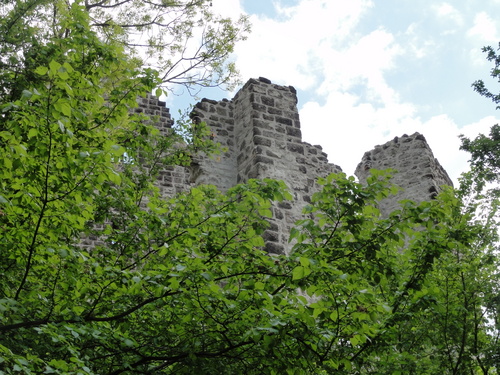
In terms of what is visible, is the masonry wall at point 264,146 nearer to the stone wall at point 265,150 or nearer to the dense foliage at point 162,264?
the stone wall at point 265,150

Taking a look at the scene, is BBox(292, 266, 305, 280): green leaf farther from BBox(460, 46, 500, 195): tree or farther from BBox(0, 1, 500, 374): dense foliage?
BBox(460, 46, 500, 195): tree

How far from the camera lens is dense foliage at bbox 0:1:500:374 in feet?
12.7

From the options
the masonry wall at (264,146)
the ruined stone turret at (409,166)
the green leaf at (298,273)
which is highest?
the ruined stone turret at (409,166)

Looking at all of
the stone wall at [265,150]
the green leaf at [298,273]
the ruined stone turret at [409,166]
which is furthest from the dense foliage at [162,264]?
the ruined stone turret at [409,166]

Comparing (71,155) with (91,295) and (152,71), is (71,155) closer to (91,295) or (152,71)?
(91,295)

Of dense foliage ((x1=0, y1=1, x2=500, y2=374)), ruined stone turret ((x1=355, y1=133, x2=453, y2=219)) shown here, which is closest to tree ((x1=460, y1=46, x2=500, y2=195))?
ruined stone turret ((x1=355, y1=133, x2=453, y2=219))

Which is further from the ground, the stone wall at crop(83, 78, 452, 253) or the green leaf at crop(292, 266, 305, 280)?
the stone wall at crop(83, 78, 452, 253)

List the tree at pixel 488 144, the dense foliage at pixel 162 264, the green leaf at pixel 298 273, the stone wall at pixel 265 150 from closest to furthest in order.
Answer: the green leaf at pixel 298 273 → the dense foliage at pixel 162 264 → the stone wall at pixel 265 150 → the tree at pixel 488 144

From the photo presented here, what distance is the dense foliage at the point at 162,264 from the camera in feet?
12.7

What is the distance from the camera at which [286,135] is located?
7.75 metres

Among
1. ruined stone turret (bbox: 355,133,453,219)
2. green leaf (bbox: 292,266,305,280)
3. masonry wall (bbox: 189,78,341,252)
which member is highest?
ruined stone turret (bbox: 355,133,453,219)

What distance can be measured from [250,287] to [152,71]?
7.25 feet

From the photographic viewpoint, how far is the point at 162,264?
472 cm

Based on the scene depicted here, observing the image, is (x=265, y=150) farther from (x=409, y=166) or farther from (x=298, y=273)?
(x=409, y=166)
